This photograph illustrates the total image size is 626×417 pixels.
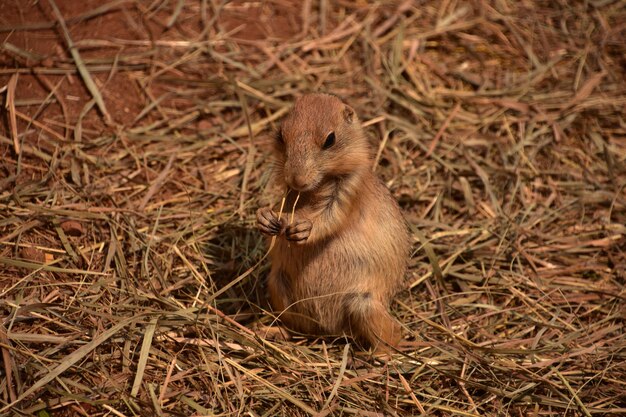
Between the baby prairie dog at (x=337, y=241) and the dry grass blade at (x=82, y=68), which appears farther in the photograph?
the dry grass blade at (x=82, y=68)

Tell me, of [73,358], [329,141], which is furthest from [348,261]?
[73,358]

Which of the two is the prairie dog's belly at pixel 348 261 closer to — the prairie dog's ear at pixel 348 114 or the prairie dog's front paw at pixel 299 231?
the prairie dog's front paw at pixel 299 231

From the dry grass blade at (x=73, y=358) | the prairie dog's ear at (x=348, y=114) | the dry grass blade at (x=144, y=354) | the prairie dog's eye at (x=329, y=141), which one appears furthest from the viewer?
the prairie dog's ear at (x=348, y=114)

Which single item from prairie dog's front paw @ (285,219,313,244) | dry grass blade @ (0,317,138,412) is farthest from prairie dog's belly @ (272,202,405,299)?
dry grass blade @ (0,317,138,412)

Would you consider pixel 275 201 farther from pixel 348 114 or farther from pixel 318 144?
→ pixel 318 144

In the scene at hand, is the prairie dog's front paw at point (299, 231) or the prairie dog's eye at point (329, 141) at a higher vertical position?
the prairie dog's eye at point (329, 141)

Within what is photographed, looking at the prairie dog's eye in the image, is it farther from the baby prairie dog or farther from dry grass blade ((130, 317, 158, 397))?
dry grass blade ((130, 317, 158, 397))

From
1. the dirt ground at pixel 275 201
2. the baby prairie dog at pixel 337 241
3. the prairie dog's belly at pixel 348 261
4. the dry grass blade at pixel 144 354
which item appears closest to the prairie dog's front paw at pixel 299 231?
the baby prairie dog at pixel 337 241
